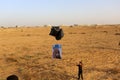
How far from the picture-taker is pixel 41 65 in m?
20.6

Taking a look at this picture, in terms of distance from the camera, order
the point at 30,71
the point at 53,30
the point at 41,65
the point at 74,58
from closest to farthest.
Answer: the point at 53,30 < the point at 30,71 < the point at 41,65 < the point at 74,58

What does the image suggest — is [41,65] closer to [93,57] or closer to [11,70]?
[11,70]

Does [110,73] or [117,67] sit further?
[117,67]

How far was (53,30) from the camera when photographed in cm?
1678

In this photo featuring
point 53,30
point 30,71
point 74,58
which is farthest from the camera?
point 74,58

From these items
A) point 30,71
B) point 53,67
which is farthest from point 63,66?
point 30,71

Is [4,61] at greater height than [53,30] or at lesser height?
lesser

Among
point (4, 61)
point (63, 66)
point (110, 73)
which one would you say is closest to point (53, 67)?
point (63, 66)

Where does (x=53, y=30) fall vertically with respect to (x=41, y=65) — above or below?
above

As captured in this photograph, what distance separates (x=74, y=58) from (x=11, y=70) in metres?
5.47

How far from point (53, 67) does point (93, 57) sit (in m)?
4.72

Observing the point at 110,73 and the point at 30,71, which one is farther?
the point at 30,71

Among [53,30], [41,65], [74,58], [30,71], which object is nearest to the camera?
[53,30]

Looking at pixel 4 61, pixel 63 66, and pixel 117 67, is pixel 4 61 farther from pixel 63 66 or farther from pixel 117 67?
pixel 117 67
